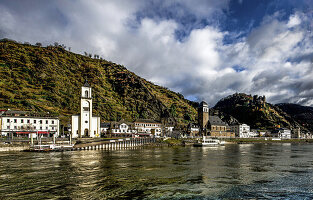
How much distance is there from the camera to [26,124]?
268 feet

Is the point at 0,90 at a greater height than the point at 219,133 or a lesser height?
greater

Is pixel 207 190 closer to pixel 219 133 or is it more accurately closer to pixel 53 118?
pixel 53 118

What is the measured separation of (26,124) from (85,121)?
20901 millimetres

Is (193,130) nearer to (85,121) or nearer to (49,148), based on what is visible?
(85,121)

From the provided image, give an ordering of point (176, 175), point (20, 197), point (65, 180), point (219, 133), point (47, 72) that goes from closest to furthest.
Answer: point (20, 197), point (65, 180), point (176, 175), point (219, 133), point (47, 72)

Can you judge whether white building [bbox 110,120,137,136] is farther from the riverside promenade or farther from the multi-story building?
the riverside promenade

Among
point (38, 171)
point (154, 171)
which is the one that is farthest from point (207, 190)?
point (38, 171)

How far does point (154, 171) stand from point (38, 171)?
17.2 meters

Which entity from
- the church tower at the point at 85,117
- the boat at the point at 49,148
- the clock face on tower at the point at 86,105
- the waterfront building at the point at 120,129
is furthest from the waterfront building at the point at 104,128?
the boat at the point at 49,148

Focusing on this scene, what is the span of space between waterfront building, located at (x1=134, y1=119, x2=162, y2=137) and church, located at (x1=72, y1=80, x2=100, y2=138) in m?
32.6

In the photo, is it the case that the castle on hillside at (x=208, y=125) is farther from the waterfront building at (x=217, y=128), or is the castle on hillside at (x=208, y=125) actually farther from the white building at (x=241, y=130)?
the white building at (x=241, y=130)

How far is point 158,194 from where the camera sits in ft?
73.6

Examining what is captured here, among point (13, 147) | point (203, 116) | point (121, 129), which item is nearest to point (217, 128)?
point (203, 116)

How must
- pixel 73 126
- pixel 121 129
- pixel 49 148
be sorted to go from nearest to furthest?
pixel 49 148, pixel 73 126, pixel 121 129
